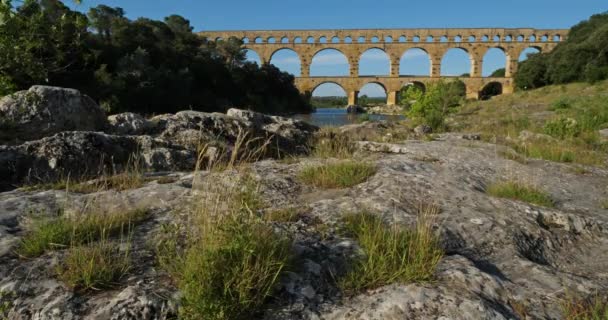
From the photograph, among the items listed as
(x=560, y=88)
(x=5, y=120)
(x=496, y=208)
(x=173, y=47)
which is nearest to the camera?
(x=496, y=208)

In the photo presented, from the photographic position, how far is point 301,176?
12.1 feet

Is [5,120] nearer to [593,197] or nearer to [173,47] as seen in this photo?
[593,197]

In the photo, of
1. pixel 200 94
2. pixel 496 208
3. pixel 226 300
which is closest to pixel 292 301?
pixel 226 300

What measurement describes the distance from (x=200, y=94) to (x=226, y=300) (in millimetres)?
34122

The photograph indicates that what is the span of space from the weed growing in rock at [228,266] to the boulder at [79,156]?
1.69 m

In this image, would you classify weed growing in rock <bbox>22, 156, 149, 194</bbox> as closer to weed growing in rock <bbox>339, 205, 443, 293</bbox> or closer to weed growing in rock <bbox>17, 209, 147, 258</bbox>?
weed growing in rock <bbox>17, 209, 147, 258</bbox>

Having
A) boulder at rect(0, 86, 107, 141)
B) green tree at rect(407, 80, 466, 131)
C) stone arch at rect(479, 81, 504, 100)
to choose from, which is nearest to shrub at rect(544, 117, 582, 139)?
green tree at rect(407, 80, 466, 131)

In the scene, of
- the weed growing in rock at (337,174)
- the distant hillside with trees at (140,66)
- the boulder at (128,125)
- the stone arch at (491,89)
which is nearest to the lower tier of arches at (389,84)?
the stone arch at (491,89)

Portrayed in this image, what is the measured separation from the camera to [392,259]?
202cm

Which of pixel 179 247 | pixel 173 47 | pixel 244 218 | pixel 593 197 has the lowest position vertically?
pixel 593 197

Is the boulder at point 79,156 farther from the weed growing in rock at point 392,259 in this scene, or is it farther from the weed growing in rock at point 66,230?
the weed growing in rock at point 392,259

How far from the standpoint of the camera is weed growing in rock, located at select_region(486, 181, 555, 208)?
11.5ft

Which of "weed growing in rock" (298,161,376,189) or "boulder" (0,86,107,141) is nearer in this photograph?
"weed growing in rock" (298,161,376,189)

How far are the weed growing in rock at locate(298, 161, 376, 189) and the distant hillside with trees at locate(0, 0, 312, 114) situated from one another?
340 cm
